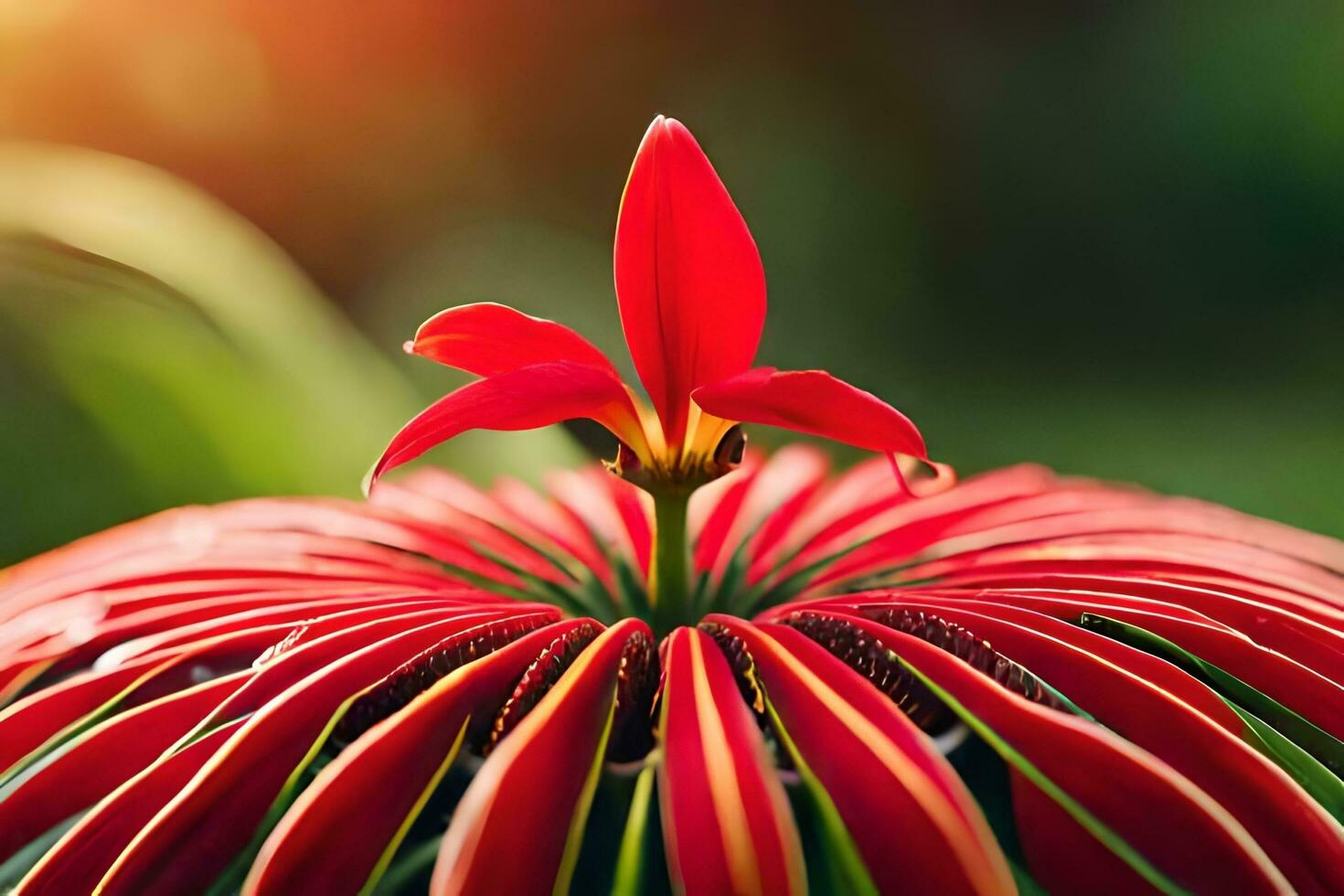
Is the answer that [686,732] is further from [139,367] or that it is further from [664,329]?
[139,367]

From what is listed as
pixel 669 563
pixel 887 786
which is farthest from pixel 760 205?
pixel 887 786

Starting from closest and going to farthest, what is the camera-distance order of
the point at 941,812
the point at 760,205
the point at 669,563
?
the point at 941,812 < the point at 669,563 < the point at 760,205

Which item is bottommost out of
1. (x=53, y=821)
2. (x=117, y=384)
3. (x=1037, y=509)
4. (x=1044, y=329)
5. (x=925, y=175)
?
(x=53, y=821)

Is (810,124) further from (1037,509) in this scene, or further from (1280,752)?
(1280,752)

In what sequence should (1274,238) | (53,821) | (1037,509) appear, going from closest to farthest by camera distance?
1. (53,821)
2. (1037,509)
3. (1274,238)

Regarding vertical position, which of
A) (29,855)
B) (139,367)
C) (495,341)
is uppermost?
(139,367)

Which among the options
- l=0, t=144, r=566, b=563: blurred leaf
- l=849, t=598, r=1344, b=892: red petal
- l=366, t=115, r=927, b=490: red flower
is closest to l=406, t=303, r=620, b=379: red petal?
l=366, t=115, r=927, b=490: red flower

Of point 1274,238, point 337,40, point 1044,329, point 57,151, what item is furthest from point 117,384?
point 1274,238

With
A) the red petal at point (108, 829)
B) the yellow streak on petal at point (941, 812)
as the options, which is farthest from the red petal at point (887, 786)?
the red petal at point (108, 829)
